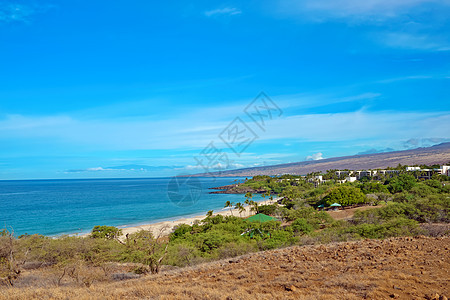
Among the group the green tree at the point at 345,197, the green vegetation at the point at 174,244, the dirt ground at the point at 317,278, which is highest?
the dirt ground at the point at 317,278

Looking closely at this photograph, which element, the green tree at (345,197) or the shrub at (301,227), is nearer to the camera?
the shrub at (301,227)

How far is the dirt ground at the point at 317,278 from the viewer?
22.1 ft

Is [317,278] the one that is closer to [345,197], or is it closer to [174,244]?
[174,244]

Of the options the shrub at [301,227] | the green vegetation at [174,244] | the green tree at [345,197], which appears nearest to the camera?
the green vegetation at [174,244]

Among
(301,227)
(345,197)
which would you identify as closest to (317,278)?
(301,227)

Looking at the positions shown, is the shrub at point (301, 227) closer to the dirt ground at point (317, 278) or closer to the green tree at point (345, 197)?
the dirt ground at point (317, 278)

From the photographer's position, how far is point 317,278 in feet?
26.3

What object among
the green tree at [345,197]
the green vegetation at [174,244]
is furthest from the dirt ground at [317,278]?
the green tree at [345,197]

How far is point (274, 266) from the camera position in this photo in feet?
32.3

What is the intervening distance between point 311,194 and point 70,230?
138 feet

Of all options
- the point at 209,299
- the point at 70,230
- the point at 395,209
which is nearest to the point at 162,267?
the point at 209,299

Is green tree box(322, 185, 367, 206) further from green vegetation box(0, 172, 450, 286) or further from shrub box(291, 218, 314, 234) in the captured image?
shrub box(291, 218, 314, 234)

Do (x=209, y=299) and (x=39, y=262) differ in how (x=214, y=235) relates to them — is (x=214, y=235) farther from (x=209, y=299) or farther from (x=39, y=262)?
(x=209, y=299)

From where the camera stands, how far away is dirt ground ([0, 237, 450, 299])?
6750mm
